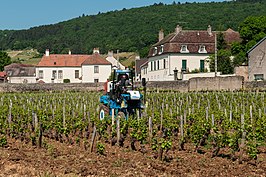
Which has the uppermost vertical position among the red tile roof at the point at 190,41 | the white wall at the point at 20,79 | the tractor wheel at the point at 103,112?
the red tile roof at the point at 190,41

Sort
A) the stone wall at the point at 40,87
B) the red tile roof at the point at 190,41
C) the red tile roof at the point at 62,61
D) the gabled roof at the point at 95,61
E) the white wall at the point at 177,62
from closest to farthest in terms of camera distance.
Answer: the stone wall at the point at 40,87 → the white wall at the point at 177,62 → the red tile roof at the point at 190,41 → the gabled roof at the point at 95,61 → the red tile roof at the point at 62,61

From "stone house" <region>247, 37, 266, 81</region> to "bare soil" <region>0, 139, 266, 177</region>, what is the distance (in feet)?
117

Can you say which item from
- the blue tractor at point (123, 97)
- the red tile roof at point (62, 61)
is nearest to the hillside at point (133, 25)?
the red tile roof at point (62, 61)

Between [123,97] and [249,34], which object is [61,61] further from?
[123,97]

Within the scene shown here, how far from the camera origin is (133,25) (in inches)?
6117

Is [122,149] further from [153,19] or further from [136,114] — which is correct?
[153,19]

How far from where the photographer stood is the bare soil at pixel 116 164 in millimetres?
11305

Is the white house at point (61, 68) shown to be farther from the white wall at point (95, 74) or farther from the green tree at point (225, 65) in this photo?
the green tree at point (225, 65)

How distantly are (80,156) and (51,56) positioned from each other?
6769 cm

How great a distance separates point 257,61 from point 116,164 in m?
39.1

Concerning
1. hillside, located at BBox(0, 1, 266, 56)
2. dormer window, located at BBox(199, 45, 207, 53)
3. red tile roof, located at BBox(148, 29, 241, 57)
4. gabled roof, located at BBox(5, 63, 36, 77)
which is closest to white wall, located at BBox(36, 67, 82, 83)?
gabled roof, located at BBox(5, 63, 36, 77)

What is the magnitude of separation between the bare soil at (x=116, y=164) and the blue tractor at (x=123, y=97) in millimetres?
Answer: 5387

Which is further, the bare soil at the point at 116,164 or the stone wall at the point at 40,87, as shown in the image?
the stone wall at the point at 40,87

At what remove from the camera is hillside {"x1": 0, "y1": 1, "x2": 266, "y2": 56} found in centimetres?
13238
